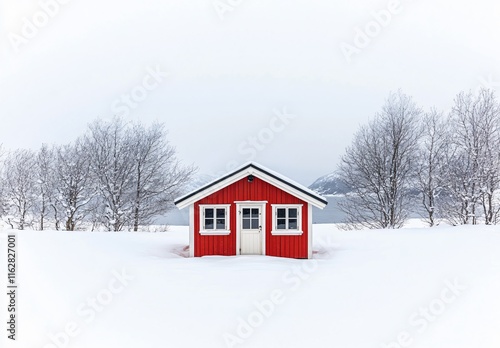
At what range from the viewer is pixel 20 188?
26.0 meters

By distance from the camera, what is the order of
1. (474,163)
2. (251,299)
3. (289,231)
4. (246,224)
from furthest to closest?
(474,163) < (246,224) < (289,231) < (251,299)

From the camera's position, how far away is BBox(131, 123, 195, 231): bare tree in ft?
81.5

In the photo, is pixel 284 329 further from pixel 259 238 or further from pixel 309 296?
pixel 259 238

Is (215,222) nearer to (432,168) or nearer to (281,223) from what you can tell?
(281,223)

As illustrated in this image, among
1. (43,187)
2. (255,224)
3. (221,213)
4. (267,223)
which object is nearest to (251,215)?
(255,224)

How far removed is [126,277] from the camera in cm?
857

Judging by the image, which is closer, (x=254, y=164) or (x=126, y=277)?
(x=126, y=277)

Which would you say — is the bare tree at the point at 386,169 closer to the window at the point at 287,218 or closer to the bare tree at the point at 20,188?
the window at the point at 287,218

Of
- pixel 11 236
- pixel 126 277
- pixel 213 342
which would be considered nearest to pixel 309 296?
pixel 213 342

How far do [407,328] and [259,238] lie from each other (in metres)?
6.94

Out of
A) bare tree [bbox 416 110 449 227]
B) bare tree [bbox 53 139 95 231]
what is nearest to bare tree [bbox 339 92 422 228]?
bare tree [bbox 416 110 449 227]

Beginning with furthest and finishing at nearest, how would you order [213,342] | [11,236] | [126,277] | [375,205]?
[375,205] → [11,236] → [126,277] → [213,342]

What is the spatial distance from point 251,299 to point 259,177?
19.6 feet

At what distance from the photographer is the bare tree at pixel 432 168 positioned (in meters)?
23.2
